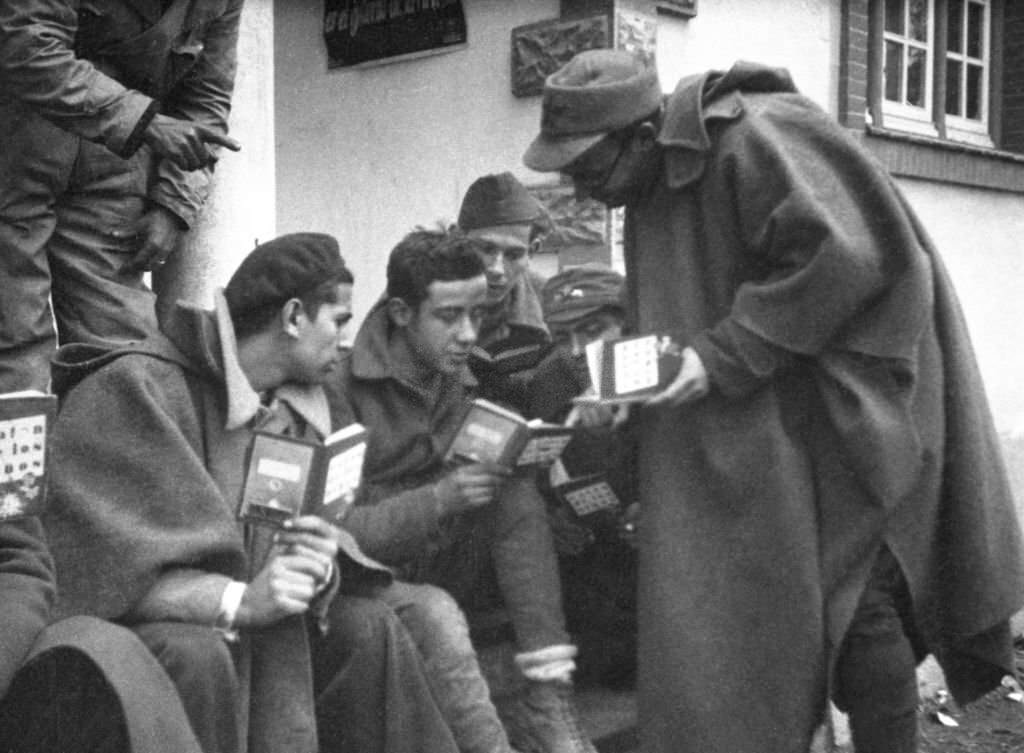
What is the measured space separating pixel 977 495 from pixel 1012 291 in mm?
4585

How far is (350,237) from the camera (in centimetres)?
654

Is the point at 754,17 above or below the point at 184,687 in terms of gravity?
above

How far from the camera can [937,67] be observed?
7.84 metres

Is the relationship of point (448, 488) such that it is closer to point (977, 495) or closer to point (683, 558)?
point (683, 558)

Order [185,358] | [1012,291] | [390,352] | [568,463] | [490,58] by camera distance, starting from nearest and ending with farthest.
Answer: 1. [185,358]
2. [390,352]
3. [568,463]
4. [490,58]
5. [1012,291]

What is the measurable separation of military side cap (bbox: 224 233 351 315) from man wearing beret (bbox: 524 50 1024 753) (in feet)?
1.77

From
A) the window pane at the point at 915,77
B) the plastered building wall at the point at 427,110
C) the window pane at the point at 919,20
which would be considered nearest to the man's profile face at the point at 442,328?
the plastered building wall at the point at 427,110

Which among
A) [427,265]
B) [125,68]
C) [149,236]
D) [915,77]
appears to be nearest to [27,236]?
[149,236]

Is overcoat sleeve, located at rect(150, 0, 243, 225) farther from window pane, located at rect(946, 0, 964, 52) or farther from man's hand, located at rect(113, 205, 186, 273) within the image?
window pane, located at rect(946, 0, 964, 52)

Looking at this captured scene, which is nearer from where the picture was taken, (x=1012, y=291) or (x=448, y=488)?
(x=448, y=488)

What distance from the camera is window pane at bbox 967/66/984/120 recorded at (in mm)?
8102

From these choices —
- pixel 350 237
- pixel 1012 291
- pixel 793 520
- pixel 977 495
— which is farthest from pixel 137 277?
pixel 1012 291

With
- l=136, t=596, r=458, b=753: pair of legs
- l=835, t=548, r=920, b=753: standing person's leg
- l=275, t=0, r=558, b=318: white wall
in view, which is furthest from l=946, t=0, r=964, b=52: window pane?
l=136, t=596, r=458, b=753: pair of legs

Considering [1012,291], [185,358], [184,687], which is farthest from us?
[1012,291]
